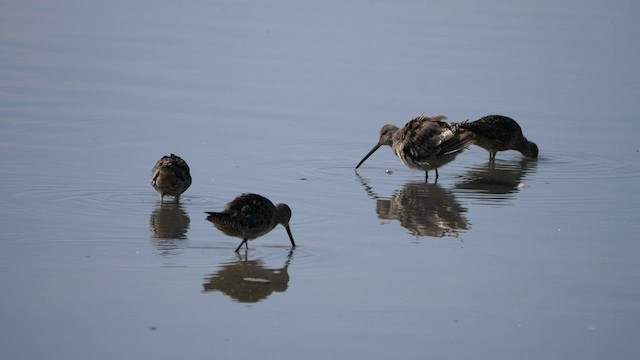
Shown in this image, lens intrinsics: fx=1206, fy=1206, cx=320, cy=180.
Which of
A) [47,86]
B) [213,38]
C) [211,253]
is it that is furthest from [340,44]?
[211,253]

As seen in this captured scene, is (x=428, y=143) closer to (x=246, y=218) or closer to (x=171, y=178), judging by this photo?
(x=171, y=178)

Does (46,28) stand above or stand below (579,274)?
above

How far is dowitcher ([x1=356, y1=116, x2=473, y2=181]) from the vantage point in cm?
1202

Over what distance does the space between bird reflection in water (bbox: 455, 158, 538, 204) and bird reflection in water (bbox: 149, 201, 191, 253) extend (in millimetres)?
2871

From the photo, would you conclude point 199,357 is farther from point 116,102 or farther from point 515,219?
point 116,102

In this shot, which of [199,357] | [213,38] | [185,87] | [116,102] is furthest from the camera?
[213,38]

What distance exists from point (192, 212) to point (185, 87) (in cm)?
569

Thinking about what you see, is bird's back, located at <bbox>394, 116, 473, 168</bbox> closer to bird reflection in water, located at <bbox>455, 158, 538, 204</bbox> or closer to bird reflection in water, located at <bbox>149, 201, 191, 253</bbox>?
bird reflection in water, located at <bbox>455, 158, 538, 204</bbox>

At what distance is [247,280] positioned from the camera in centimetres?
799

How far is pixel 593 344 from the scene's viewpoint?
23.2ft

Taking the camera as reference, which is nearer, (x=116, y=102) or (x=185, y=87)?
(x=116, y=102)

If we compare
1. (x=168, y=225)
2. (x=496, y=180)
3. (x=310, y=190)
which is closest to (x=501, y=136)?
(x=496, y=180)

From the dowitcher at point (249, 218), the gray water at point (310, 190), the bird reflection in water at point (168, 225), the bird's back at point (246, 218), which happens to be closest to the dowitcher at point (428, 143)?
the gray water at point (310, 190)

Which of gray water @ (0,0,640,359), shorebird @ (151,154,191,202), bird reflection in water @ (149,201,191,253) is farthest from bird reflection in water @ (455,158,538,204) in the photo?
bird reflection in water @ (149,201,191,253)
